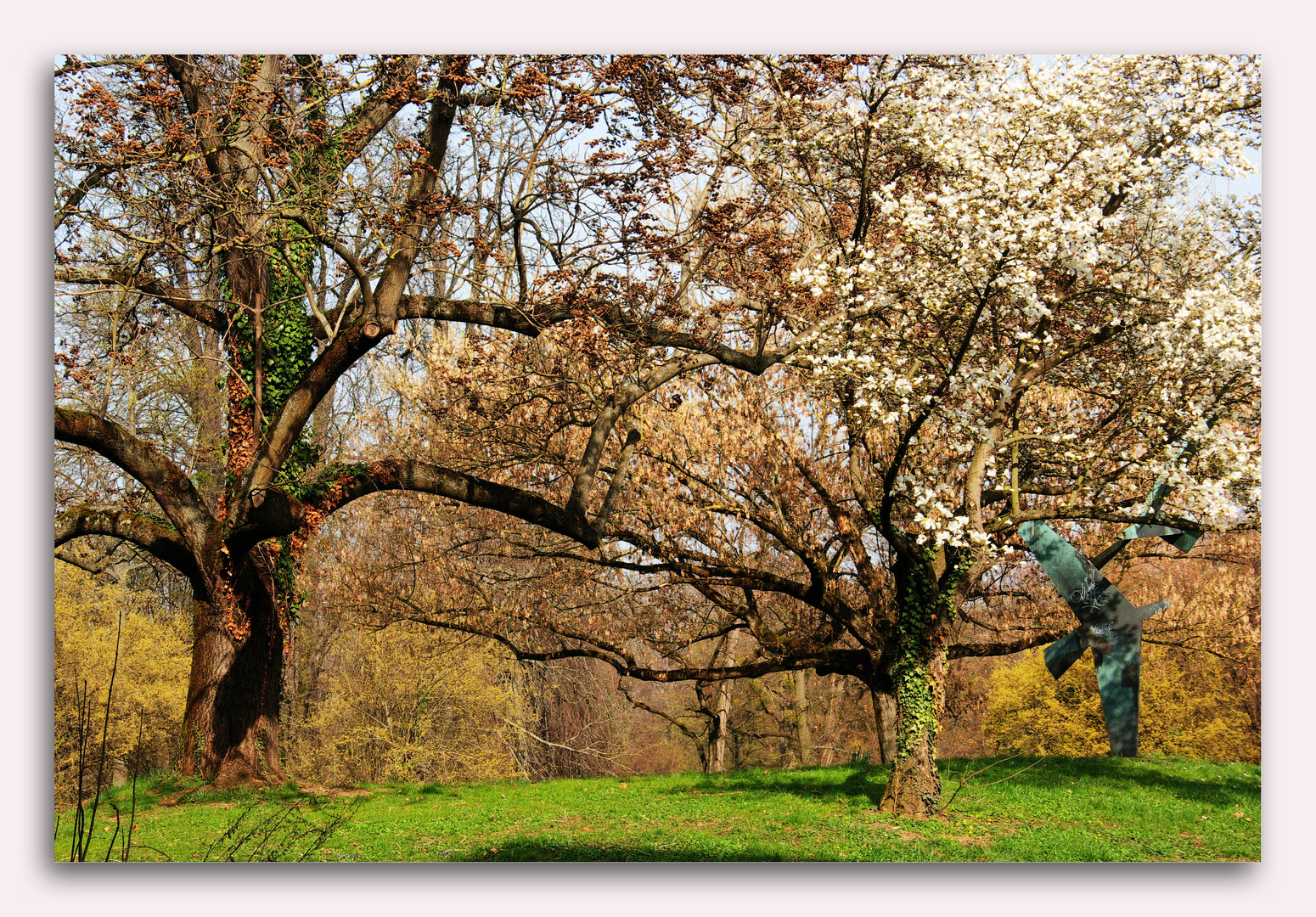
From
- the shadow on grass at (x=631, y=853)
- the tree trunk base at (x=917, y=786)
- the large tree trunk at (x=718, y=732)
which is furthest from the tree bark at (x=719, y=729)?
the shadow on grass at (x=631, y=853)

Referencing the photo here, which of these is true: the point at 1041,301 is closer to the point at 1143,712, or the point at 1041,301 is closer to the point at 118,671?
the point at 1143,712

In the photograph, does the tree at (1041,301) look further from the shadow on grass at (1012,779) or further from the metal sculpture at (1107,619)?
the shadow on grass at (1012,779)

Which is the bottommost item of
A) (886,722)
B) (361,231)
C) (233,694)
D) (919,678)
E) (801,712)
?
(801,712)

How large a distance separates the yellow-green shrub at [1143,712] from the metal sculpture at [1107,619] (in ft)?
6.19

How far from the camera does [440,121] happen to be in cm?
666

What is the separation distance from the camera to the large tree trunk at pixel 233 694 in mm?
8414

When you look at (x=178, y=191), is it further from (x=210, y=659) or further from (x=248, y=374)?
(x=210, y=659)

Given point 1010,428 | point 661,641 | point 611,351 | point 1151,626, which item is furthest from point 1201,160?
point 661,641

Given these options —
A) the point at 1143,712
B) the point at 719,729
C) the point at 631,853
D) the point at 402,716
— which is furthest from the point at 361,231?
the point at 719,729

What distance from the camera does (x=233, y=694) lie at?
8.58 m

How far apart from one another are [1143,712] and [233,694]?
10109 mm

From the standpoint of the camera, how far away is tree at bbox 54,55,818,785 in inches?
229

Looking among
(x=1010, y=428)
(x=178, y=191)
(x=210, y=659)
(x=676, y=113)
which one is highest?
(x=676, y=113)
